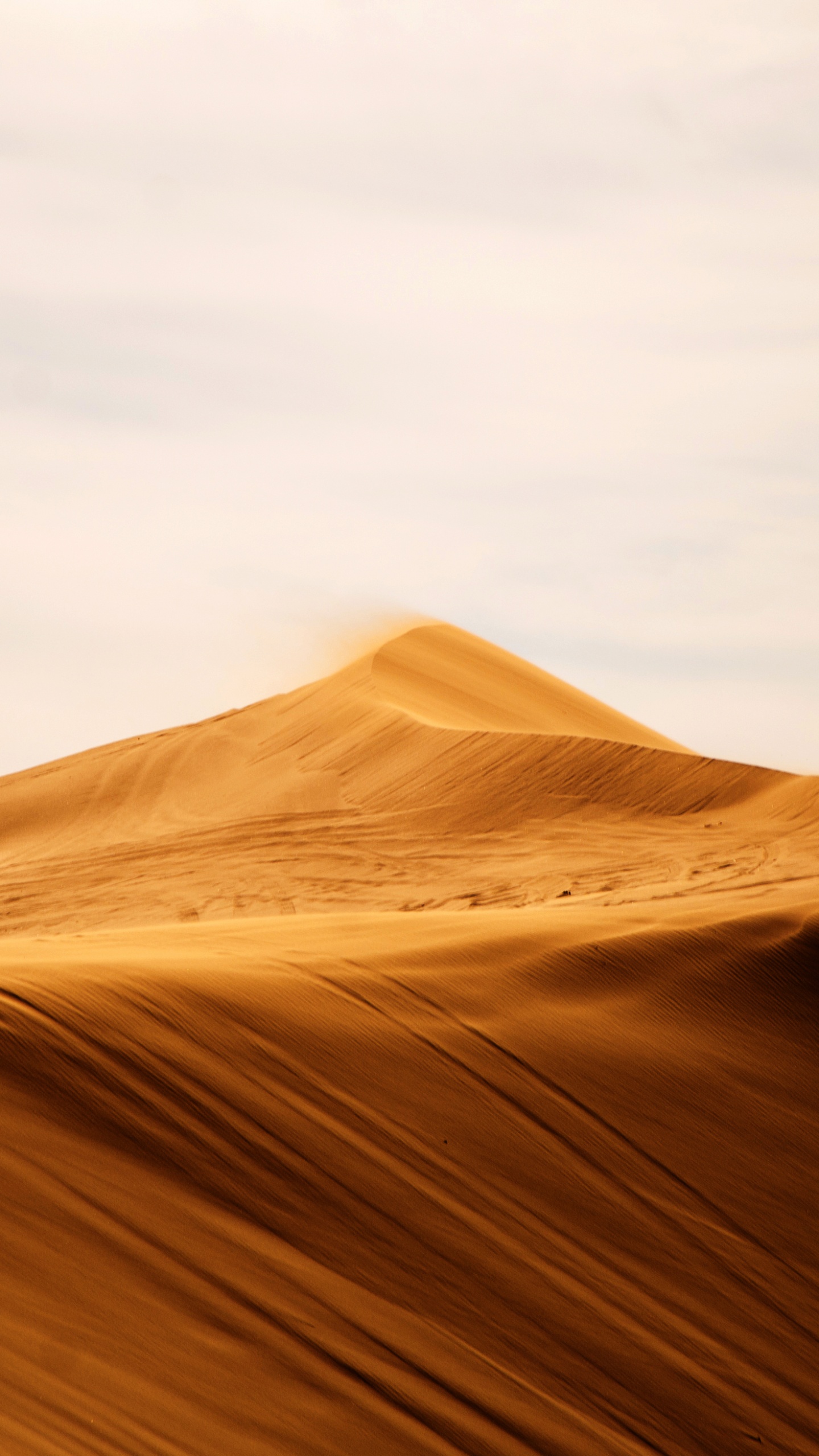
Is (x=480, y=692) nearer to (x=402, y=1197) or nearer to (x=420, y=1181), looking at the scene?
(x=420, y=1181)

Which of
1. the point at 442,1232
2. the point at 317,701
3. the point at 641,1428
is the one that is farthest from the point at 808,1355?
the point at 317,701

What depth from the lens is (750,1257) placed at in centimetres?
619

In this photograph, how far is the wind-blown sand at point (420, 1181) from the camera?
4.19m

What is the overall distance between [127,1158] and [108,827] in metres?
15.0

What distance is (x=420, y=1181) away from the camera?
566 cm

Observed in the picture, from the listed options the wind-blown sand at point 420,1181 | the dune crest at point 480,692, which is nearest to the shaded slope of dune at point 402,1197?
the wind-blown sand at point 420,1181

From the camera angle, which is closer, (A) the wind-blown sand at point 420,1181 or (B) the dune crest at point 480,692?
(A) the wind-blown sand at point 420,1181

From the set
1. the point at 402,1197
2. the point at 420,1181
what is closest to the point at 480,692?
the point at 420,1181

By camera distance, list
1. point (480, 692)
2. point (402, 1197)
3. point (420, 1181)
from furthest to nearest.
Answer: point (480, 692)
point (420, 1181)
point (402, 1197)

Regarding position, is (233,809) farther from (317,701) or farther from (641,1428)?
(641,1428)

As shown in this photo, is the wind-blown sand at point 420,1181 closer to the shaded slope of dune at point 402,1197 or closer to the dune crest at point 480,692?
the shaded slope of dune at point 402,1197

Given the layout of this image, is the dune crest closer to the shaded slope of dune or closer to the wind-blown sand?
the wind-blown sand

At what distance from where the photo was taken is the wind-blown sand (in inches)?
165

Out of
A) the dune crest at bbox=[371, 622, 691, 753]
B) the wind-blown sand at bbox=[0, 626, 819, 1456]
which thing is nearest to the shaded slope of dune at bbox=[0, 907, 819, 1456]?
the wind-blown sand at bbox=[0, 626, 819, 1456]
